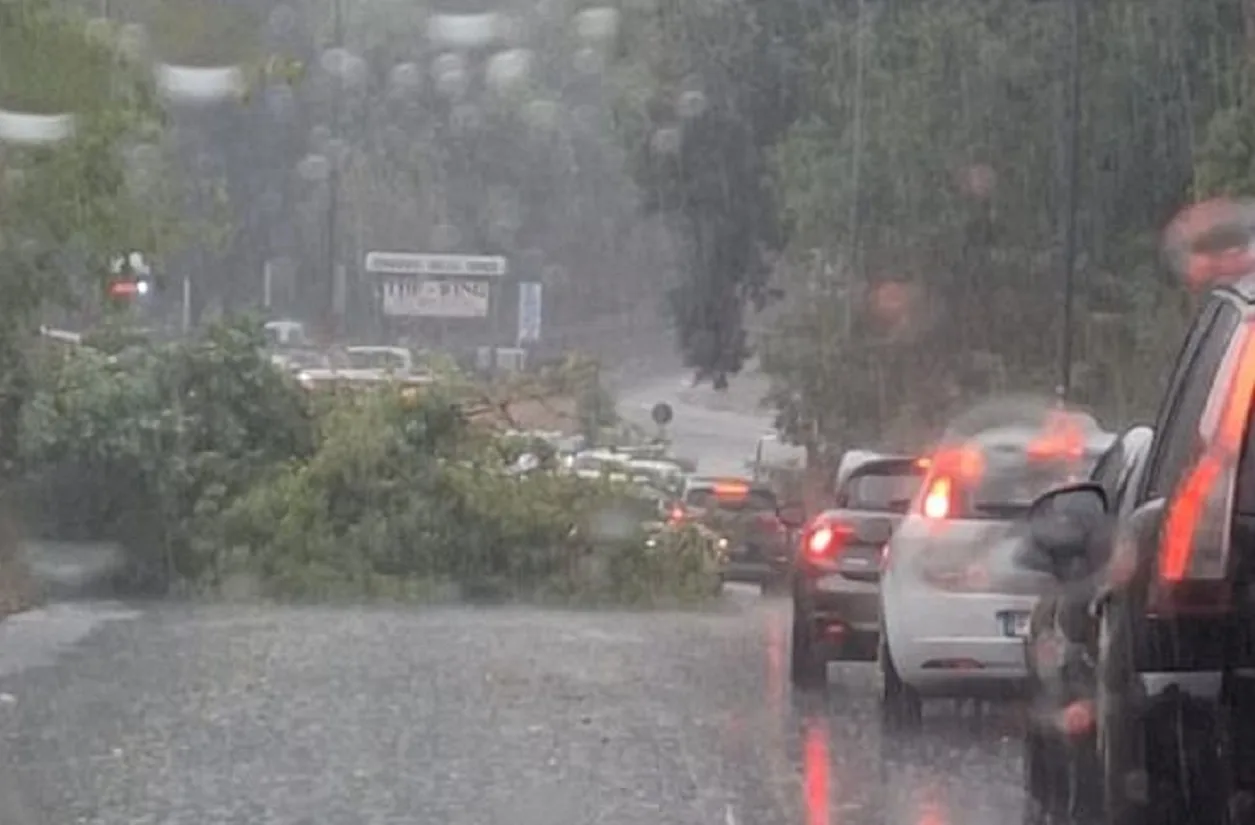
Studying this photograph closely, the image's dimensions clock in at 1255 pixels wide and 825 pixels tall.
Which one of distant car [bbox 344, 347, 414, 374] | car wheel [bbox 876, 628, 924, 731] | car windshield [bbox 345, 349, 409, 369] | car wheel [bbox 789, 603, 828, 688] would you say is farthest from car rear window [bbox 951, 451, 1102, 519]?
car windshield [bbox 345, 349, 409, 369]

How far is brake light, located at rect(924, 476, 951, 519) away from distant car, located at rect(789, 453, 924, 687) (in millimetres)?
2258

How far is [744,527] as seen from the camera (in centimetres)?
3734

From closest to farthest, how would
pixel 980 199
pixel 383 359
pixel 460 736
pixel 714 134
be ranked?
pixel 460 736 < pixel 383 359 < pixel 980 199 < pixel 714 134

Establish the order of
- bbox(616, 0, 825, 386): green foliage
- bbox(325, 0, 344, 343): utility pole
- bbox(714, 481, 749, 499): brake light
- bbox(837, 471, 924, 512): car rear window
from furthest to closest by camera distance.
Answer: bbox(325, 0, 344, 343): utility pole, bbox(616, 0, 825, 386): green foliage, bbox(714, 481, 749, 499): brake light, bbox(837, 471, 924, 512): car rear window

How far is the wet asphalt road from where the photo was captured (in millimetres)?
12836

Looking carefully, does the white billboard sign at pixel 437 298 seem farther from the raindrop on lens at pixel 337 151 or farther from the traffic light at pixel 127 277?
the traffic light at pixel 127 277

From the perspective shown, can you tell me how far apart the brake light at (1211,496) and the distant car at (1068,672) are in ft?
3.08

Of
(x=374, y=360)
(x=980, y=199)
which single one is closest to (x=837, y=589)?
(x=374, y=360)

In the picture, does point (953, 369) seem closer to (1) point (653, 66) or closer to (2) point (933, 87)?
(2) point (933, 87)

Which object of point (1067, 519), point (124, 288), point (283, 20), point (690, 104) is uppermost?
point (283, 20)

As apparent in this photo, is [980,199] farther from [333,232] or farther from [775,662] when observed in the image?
[333,232]

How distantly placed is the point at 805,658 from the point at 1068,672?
9662 millimetres

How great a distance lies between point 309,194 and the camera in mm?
62688

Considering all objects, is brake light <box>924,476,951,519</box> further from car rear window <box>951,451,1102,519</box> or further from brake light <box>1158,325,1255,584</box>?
brake light <box>1158,325,1255,584</box>
